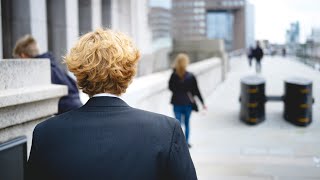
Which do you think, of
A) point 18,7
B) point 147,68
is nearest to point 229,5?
point 147,68

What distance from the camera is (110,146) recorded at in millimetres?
1944

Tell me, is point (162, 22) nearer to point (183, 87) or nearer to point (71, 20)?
point (71, 20)

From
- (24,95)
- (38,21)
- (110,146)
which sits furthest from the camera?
(38,21)

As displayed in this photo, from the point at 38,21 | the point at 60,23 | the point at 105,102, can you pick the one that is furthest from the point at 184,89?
the point at 60,23

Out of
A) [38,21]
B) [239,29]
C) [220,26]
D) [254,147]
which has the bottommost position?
[254,147]

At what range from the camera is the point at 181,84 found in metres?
8.59

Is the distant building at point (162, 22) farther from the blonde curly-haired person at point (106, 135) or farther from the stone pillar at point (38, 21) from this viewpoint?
the blonde curly-haired person at point (106, 135)

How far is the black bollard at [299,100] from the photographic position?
11.0 meters

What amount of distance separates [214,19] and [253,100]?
587 feet

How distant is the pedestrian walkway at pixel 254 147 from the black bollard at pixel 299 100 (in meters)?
0.21

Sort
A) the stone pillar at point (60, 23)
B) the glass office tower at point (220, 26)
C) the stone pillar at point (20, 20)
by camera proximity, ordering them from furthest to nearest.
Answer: the glass office tower at point (220, 26), the stone pillar at point (60, 23), the stone pillar at point (20, 20)

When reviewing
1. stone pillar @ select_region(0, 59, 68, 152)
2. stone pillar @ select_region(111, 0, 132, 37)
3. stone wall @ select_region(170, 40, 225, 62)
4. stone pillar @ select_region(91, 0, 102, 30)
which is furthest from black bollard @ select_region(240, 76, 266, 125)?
stone wall @ select_region(170, 40, 225, 62)

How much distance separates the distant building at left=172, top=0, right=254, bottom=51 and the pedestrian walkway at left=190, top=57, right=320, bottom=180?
10747 centimetres

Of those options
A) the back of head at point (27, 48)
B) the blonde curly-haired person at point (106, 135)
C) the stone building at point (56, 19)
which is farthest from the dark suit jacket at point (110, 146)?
the stone building at point (56, 19)
